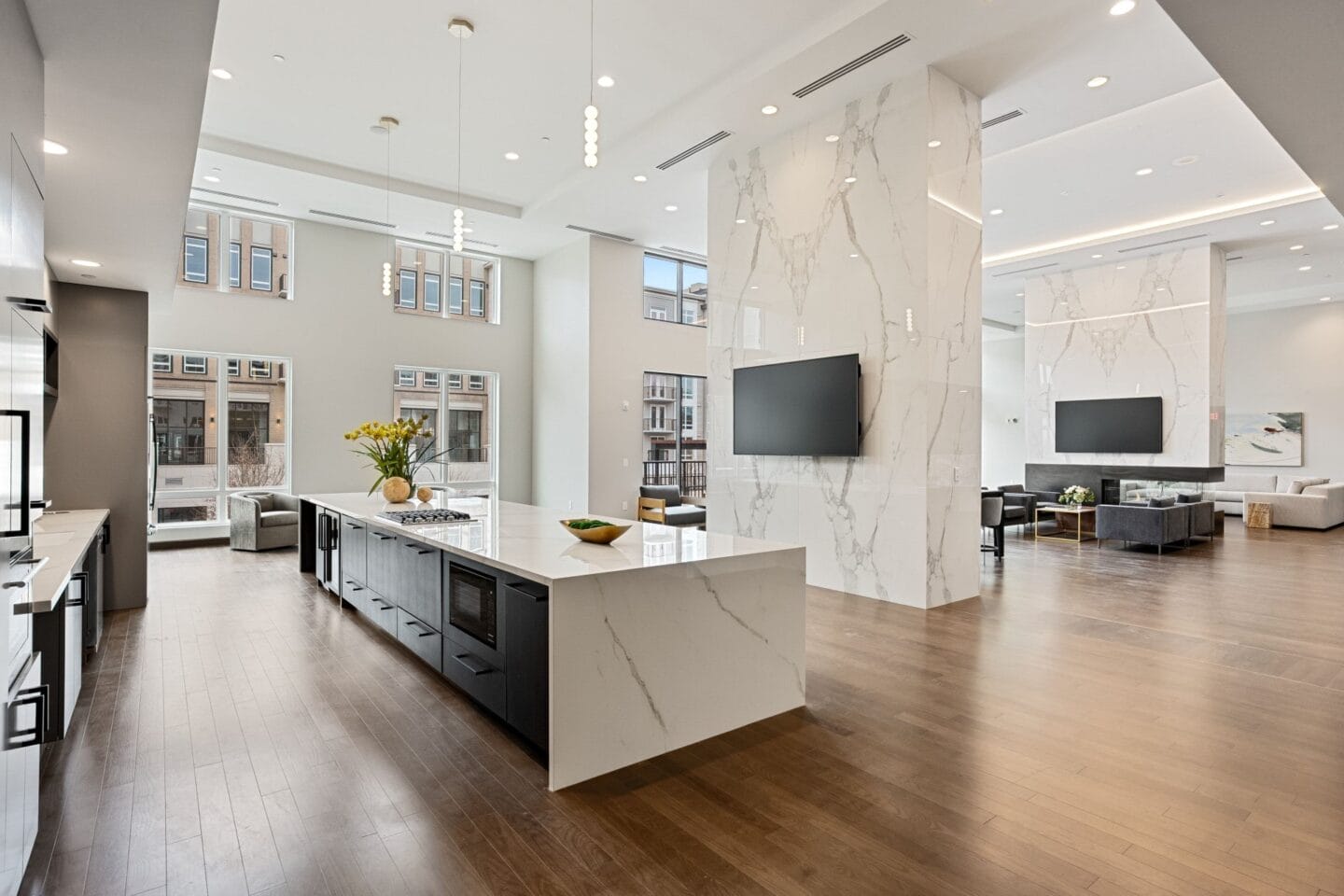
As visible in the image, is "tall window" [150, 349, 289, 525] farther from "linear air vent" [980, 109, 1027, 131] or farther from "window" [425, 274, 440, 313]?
"linear air vent" [980, 109, 1027, 131]

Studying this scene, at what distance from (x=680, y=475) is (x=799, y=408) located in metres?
5.34

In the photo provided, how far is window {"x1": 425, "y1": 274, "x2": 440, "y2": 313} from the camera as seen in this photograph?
10.4 meters

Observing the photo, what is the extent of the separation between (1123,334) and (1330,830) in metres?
9.67

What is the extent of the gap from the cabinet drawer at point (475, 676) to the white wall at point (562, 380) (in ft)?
20.5

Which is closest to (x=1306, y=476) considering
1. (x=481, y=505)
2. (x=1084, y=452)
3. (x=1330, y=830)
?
(x=1084, y=452)

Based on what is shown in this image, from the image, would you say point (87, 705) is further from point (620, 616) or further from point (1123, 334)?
point (1123, 334)

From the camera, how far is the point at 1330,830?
224 centimetres

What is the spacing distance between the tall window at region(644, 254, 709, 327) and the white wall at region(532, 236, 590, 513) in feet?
3.66

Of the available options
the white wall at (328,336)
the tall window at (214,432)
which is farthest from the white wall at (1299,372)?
the tall window at (214,432)

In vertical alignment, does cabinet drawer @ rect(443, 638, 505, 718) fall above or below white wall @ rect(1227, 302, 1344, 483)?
below

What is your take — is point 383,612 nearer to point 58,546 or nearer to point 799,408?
point 58,546

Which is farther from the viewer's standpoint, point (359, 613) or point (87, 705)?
point (359, 613)

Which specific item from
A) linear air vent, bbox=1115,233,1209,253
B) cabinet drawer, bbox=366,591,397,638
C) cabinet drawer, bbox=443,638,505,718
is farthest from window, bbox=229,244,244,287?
linear air vent, bbox=1115,233,1209,253

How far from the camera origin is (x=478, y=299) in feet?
35.7
